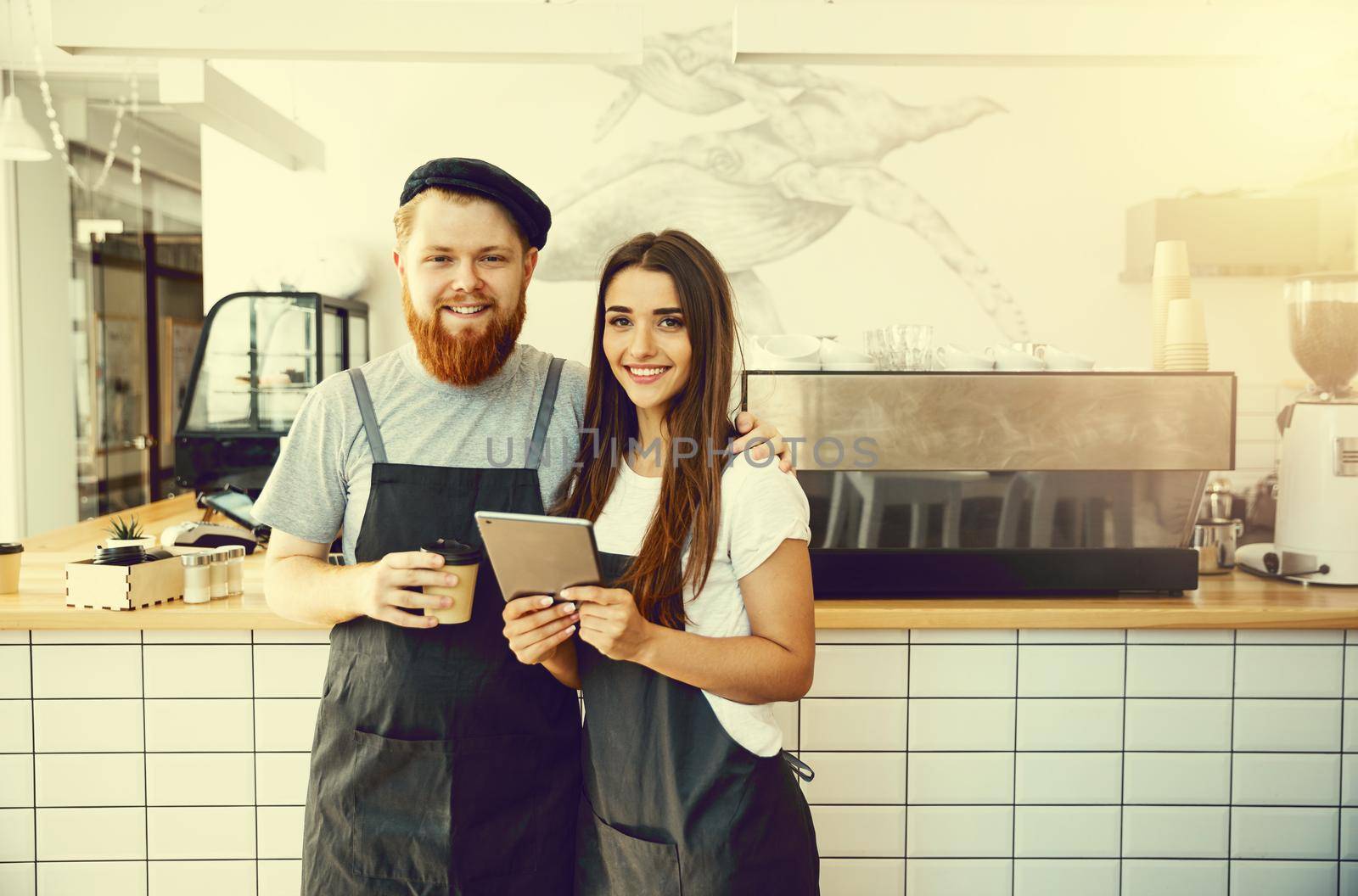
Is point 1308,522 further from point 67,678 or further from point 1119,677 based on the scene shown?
point 67,678

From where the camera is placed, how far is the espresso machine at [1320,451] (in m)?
2.25

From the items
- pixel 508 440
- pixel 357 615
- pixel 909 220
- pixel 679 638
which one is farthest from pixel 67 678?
pixel 909 220

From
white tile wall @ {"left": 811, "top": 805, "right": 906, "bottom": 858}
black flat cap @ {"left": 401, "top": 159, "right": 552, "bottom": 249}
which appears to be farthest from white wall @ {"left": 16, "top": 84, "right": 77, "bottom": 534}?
white tile wall @ {"left": 811, "top": 805, "right": 906, "bottom": 858}

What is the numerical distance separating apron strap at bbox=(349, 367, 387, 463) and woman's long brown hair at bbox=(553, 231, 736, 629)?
350 mm

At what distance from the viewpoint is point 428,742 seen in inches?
56.7

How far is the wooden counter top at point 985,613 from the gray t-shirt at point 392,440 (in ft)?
1.86

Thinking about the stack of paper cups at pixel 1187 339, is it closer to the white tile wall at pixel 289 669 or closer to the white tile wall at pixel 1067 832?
the white tile wall at pixel 1067 832

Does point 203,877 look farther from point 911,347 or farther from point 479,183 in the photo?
point 911,347

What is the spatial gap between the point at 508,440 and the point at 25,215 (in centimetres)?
452

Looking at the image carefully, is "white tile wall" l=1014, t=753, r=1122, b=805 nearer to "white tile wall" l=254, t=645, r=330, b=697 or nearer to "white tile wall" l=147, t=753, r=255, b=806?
"white tile wall" l=254, t=645, r=330, b=697

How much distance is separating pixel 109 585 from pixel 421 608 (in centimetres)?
96

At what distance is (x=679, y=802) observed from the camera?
52.1 inches

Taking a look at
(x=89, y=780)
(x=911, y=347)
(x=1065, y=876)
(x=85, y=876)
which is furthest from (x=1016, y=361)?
(x=85, y=876)

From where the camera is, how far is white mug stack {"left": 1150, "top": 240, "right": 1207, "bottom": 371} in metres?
2.20
